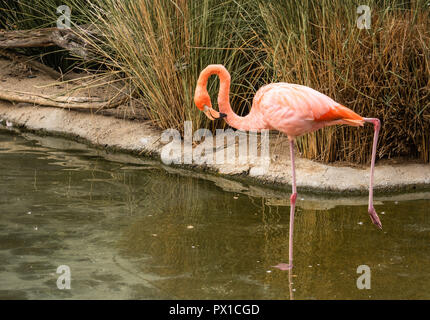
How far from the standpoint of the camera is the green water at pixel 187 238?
339 centimetres

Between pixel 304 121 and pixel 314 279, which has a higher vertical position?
pixel 304 121

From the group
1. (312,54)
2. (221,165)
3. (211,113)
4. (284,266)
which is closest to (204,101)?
(211,113)

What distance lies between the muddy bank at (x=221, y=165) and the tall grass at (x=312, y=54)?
20 cm

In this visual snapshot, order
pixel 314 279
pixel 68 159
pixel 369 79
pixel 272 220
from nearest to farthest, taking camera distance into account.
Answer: pixel 314 279
pixel 272 220
pixel 369 79
pixel 68 159

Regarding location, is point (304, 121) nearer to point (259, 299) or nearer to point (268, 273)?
point (268, 273)

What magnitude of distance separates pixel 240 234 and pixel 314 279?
76 centimetres

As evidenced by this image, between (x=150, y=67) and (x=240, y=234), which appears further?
(x=150, y=67)

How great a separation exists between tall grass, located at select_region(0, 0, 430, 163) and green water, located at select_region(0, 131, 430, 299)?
1.79ft

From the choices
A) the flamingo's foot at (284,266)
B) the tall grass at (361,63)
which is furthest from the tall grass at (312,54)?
the flamingo's foot at (284,266)

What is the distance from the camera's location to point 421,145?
5.20 metres

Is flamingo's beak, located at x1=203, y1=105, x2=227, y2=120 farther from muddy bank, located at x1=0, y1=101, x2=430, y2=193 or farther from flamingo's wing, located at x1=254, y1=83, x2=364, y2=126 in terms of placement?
muddy bank, located at x1=0, y1=101, x2=430, y2=193

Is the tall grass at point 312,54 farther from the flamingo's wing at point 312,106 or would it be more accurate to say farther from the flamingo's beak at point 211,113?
the flamingo's beak at point 211,113

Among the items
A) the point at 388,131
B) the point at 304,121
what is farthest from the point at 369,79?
the point at 304,121
